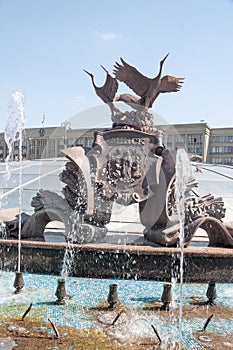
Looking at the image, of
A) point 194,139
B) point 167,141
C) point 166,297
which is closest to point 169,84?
point 167,141

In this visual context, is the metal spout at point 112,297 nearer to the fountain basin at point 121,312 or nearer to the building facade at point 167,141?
the fountain basin at point 121,312

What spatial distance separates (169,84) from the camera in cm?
792

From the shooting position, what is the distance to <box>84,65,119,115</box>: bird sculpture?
782 centimetres

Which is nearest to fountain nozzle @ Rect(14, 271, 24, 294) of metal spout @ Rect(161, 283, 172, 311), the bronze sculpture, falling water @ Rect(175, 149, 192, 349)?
the bronze sculpture

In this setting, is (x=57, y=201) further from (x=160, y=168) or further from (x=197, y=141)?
(x=197, y=141)

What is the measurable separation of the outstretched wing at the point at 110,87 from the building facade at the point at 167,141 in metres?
1.14

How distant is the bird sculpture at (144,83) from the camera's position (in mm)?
7816

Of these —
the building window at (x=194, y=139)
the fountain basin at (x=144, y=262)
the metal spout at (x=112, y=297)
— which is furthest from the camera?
the building window at (x=194, y=139)

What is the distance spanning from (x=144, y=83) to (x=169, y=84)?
49 cm

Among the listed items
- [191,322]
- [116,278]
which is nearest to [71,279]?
[116,278]

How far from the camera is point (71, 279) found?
6.44m

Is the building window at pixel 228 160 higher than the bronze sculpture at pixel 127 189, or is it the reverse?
the building window at pixel 228 160

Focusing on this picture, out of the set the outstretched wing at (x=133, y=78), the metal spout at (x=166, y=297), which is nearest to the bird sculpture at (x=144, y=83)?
the outstretched wing at (x=133, y=78)

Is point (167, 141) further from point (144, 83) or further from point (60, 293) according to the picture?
point (60, 293)
